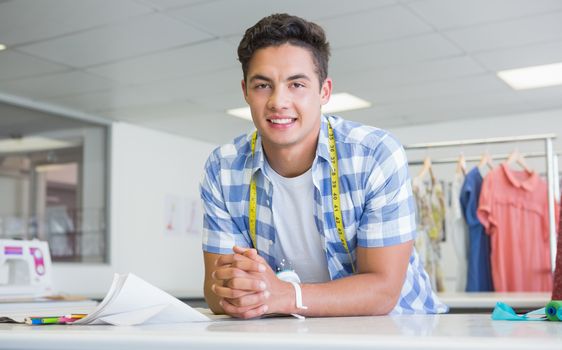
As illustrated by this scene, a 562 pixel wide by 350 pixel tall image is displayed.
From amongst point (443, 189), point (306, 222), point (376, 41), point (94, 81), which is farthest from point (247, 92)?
point (94, 81)

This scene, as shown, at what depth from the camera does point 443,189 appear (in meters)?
4.48

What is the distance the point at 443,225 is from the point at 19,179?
10.6 ft

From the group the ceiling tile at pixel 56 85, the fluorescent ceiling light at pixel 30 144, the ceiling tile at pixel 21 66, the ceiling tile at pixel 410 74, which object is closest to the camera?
the ceiling tile at pixel 21 66

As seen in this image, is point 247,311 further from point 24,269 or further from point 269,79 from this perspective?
point 24,269

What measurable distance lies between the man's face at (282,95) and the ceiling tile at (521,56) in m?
3.23

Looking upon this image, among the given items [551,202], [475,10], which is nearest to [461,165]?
[551,202]

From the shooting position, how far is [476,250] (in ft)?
13.8

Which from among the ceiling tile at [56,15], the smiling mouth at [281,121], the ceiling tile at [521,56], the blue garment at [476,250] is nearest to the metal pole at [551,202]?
the blue garment at [476,250]

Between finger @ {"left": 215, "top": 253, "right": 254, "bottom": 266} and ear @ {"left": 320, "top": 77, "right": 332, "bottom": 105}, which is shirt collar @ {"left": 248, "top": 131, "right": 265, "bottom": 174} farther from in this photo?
finger @ {"left": 215, "top": 253, "right": 254, "bottom": 266}

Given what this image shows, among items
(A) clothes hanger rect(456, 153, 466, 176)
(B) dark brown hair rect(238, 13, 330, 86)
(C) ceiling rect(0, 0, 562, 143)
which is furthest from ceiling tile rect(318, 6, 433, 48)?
(B) dark brown hair rect(238, 13, 330, 86)

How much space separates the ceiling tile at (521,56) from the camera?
4.47 metres

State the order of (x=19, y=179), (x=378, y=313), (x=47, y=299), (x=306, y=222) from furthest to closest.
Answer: (x=19, y=179)
(x=47, y=299)
(x=306, y=222)
(x=378, y=313)

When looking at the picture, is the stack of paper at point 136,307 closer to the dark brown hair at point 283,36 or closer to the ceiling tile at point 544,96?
the dark brown hair at point 283,36

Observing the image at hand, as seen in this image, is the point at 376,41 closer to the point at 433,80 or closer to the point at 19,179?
the point at 433,80
